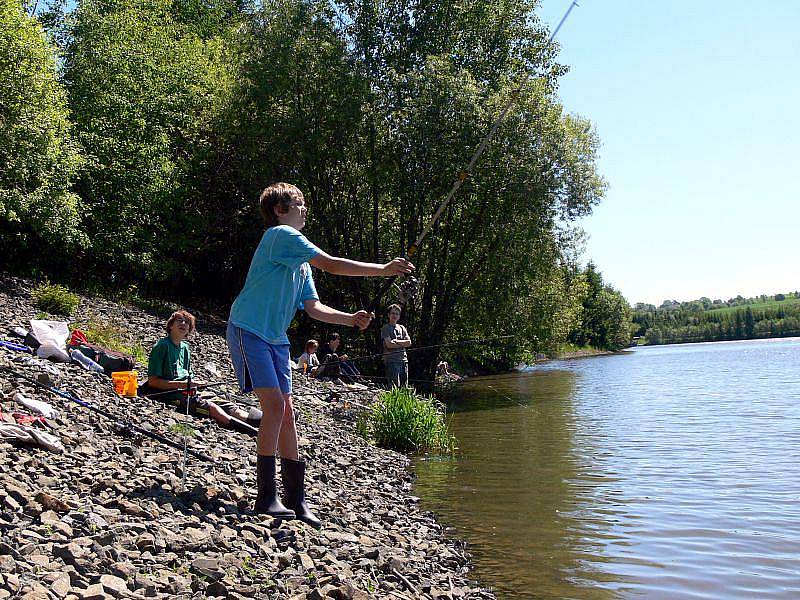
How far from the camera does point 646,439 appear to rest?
40.5 feet

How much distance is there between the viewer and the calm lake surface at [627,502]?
555cm

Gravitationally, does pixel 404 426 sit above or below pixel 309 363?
below

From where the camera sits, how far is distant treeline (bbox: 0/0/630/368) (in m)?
20.8

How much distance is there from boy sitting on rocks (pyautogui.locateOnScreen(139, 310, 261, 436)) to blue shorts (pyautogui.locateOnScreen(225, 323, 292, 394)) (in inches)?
148

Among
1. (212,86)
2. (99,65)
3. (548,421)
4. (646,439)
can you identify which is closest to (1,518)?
(646,439)

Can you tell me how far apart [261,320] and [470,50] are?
19660 mm

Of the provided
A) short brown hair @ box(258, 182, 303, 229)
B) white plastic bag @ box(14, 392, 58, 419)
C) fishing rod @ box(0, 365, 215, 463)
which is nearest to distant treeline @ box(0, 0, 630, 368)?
fishing rod @ box(0, 365, 215, 463)

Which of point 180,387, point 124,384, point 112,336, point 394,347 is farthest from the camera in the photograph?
point 112,336

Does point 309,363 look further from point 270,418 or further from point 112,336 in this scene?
point 270,418

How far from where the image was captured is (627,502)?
7781 mm

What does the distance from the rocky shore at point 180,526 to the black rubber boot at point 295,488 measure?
0.11 meters

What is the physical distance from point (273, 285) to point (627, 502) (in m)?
4.58

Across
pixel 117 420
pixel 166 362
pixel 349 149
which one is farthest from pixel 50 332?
pixel 349 149

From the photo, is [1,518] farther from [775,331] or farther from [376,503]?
[775,331]
